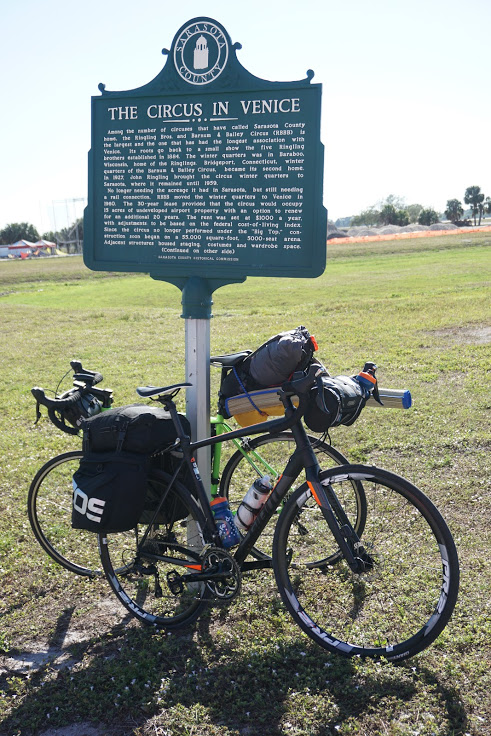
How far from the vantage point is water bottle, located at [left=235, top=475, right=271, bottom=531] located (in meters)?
3.63

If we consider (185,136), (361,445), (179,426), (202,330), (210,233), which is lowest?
(361,445)

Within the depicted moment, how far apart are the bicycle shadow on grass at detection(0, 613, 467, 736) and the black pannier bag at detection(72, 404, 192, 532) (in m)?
0.69

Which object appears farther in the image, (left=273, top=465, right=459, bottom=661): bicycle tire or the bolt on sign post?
the bolt on sign post

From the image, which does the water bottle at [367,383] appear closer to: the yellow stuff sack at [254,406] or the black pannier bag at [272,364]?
the black pannier bag at [272,364]

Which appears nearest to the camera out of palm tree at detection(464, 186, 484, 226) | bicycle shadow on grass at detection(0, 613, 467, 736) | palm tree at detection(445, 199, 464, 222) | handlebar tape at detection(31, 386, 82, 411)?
bicycle shadow on grass at detection(0, 613, 467, 736)

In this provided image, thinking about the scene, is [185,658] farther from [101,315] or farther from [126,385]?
[101,315]

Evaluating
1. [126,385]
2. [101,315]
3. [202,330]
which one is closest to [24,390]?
[126,385]

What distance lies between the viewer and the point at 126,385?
889 cm

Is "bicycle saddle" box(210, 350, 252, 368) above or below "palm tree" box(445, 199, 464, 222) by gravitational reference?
below

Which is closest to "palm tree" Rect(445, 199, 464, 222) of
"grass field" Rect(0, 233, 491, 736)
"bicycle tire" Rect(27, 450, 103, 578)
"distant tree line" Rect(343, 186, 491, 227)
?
"distant tree line" Rect(343, 186, 491, 227)

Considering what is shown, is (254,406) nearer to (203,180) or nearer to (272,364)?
(272,364)

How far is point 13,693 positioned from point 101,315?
Result: 1459 cm

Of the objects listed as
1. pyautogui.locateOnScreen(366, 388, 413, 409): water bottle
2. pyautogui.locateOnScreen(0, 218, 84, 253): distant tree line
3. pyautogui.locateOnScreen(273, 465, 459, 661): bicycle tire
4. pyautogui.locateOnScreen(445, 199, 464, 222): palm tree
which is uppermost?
pyautogui.locateOnScreen(445, 199, 464, 222): palm tree

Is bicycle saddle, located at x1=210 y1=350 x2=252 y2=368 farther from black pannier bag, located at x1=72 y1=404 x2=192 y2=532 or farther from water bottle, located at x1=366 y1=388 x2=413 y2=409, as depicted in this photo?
water bottle, located at x1=366 y1=388 x2=413 y2=409
